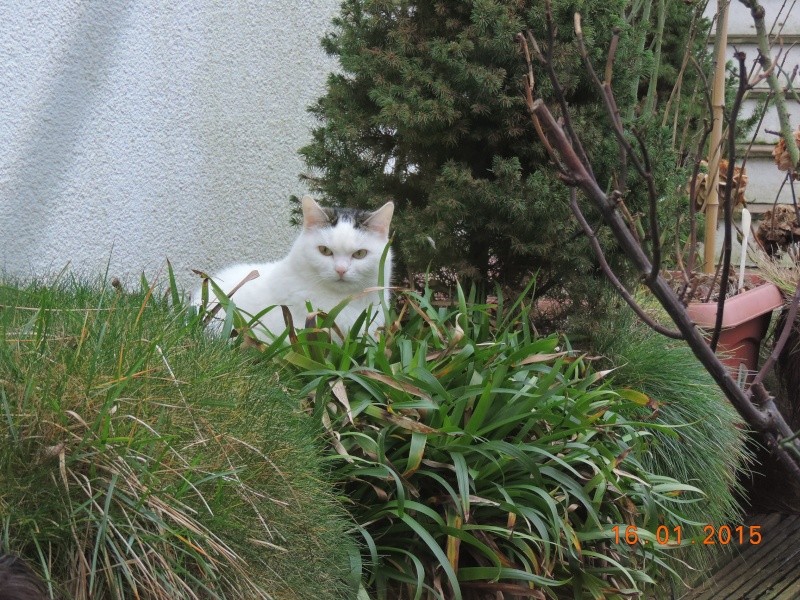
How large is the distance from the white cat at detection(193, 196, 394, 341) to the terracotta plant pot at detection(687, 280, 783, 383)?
1219 mm

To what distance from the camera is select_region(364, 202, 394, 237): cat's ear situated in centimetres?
262

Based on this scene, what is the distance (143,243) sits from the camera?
3498 millimetres

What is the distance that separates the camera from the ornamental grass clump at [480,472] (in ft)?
5.99

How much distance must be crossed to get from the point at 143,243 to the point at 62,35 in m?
0.84

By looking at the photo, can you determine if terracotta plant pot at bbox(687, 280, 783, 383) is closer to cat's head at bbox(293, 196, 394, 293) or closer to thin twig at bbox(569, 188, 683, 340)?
cat's head at bbox(293, 196, 394, 293)

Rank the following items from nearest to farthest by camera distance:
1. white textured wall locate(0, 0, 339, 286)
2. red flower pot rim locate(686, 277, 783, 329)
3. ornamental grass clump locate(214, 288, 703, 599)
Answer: ornamental grass clump locate(214, 288, 703, 599) < white textured wall locate(0, 0, 339, 286) < red flower pot rim locate(686, 277, 783, 329)

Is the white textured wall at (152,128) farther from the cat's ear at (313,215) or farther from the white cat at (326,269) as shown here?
the cat's ear at (313,215)

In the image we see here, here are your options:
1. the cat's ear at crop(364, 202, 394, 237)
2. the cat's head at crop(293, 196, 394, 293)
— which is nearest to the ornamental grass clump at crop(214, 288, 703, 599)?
the cat's head at crop(293, 196, 394, 293)

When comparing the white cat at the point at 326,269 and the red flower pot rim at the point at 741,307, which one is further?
the red flower pot rim at the point at 741,307

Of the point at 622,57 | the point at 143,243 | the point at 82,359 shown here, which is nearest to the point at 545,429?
the point at 82,359

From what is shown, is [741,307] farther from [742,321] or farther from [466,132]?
[466,132]

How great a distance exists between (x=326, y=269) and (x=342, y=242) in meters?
0.10

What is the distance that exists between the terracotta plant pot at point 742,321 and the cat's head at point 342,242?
3.96 feet
